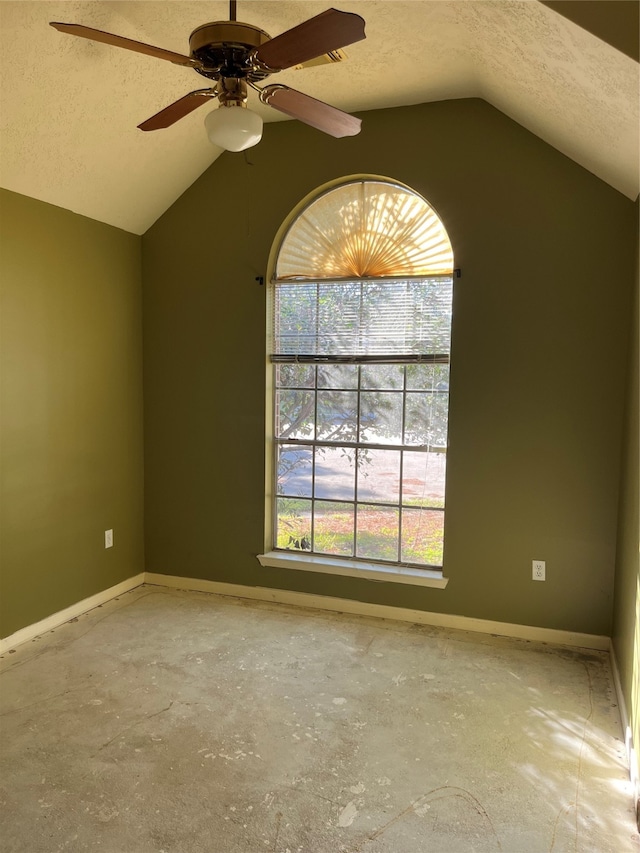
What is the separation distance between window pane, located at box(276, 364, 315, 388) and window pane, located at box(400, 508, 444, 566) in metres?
0.99

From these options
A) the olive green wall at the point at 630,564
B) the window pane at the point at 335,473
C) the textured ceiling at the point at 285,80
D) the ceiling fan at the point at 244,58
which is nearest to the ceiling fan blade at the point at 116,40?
the ceiling fan at the point at 244,58

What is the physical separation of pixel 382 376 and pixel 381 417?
244 millimetres

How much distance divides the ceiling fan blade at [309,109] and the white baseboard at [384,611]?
2553 mm

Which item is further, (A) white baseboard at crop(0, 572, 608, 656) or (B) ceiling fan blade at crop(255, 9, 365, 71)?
(A) white baseboard at crop(0, 572, 608, 656)

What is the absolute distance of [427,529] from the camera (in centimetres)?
344

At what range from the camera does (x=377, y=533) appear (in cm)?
355

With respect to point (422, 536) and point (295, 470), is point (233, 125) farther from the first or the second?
point (422, 536)

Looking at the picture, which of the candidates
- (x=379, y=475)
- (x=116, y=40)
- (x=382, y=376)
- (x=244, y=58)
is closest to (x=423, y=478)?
(x=379, y=475)

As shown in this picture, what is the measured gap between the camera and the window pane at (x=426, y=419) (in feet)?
11.0

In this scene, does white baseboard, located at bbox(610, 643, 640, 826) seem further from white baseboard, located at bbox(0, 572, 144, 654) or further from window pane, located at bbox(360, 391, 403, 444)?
white baseboard, located at bbox(0, 572, 144, 654)

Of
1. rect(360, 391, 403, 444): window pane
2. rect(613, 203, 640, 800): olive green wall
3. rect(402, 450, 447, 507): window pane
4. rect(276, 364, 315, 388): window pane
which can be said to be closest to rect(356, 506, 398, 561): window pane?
rect(402, 450, 447, 507): window pane

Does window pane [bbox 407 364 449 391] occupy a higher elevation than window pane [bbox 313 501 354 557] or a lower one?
higher

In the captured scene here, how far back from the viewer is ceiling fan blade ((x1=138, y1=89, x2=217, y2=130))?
1927mm

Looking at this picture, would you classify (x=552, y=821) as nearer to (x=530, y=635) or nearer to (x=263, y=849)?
(x=263, y=849)
